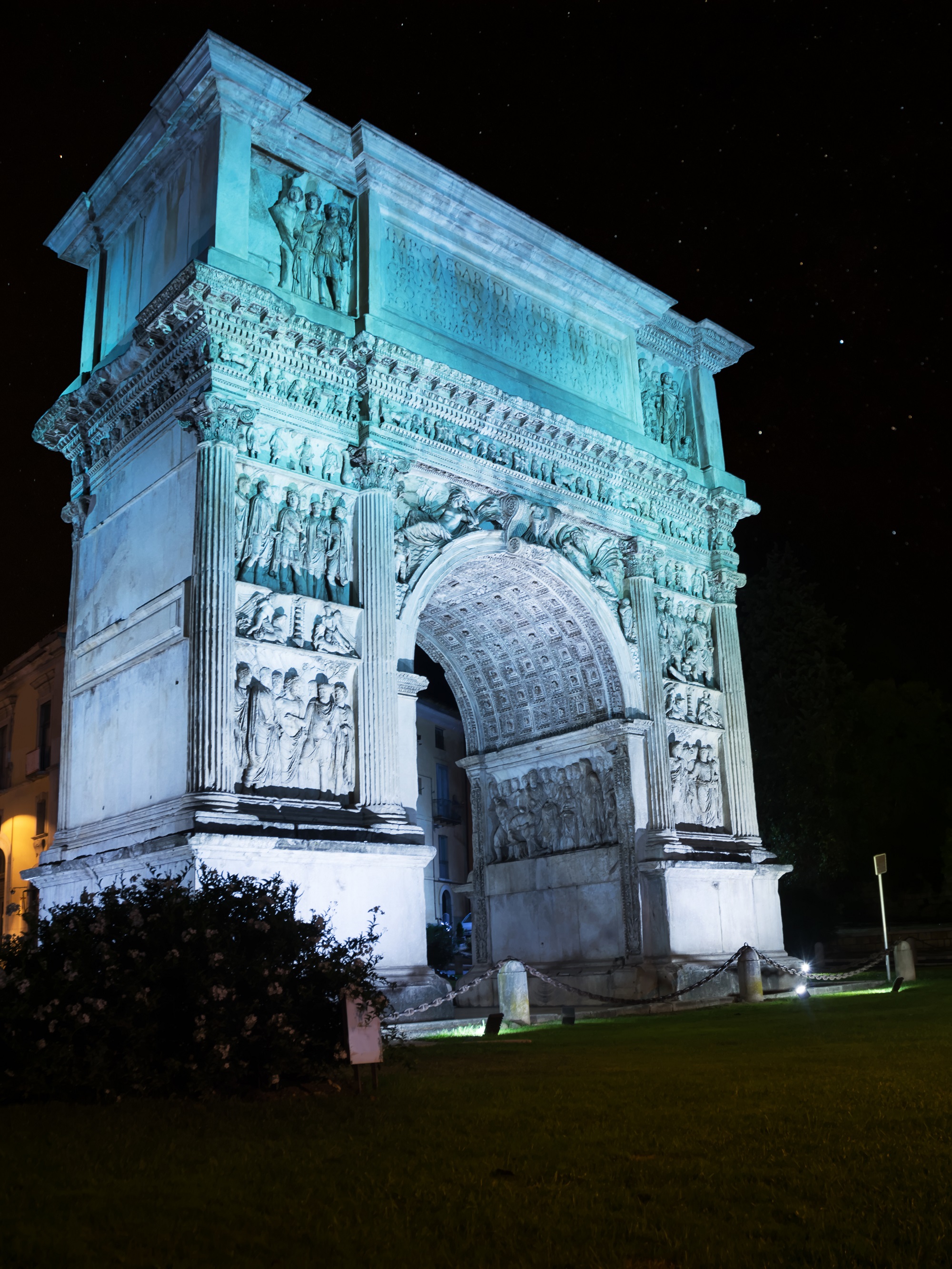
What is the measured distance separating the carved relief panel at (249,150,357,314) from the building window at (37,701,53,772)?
21.9 metres

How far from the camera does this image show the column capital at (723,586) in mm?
24969

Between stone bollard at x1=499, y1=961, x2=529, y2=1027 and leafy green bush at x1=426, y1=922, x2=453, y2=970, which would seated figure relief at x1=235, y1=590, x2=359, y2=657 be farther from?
leafy green bush at x1=426, y1=922, x2=453, y2=970

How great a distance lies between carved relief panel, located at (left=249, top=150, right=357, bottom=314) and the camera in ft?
61.0

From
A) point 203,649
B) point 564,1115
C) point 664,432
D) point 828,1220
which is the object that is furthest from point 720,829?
point 828,1220

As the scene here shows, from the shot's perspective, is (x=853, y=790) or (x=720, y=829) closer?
(x=720, y=829)

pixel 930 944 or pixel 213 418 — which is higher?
pixel 213 418

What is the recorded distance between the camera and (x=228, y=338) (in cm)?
1730

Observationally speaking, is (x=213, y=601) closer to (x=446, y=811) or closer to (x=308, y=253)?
(x=308, y=253)

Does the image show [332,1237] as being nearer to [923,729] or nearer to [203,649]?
[203,649]

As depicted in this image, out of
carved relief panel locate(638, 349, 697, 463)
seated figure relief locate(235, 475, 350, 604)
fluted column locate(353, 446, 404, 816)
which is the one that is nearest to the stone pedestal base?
fluted column locate(353, 446, 404, 816)

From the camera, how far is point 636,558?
2292cm

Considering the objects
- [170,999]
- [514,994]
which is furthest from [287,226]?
[170,999]

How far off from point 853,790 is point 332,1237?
34.7 m

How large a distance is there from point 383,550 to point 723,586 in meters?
9.57
